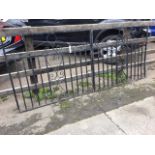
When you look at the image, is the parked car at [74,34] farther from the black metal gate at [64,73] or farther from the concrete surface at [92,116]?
the concrete surface at [92,116]

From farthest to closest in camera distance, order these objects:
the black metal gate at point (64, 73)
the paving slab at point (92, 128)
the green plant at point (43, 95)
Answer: the green plant at point (43, 95), the black metal gate at point (64, 73), the paving slab at point (92, 128)

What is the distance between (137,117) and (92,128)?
689mm

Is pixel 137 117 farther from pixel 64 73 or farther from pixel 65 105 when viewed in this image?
pixel 64 73

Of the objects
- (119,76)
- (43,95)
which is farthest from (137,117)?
(43,95)

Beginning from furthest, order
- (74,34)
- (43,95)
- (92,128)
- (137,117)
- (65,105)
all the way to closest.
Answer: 1. (74,34)
2. (43,95)
3. (65,105)
4. (137,117)
5. (92,128)

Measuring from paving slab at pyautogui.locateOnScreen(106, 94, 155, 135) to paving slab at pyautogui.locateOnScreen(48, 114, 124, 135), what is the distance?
4.5 inches

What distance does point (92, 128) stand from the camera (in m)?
2.41

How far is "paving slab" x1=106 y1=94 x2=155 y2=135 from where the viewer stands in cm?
235

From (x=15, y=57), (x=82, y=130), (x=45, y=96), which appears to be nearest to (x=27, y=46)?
(x=15, y=57)

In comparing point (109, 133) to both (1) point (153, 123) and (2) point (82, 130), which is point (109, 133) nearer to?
(2) point (82, 130)

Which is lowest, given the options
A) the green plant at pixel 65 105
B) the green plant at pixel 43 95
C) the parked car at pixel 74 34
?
the green plant at pixel 65 105

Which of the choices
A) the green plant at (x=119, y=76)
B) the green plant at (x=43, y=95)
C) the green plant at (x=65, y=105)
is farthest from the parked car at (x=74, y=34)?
the green plant at (x=65, y=105)

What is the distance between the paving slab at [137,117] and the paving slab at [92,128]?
11 cm

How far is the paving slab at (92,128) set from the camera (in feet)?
7.65
